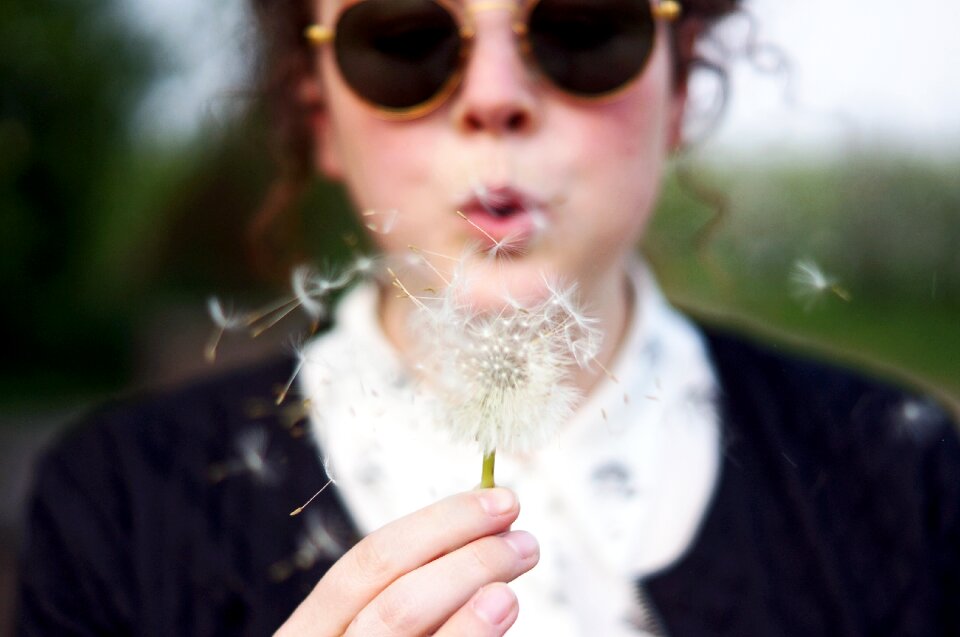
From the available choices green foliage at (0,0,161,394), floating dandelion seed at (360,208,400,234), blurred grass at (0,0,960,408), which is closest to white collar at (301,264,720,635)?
floating dandelion seed at (360,208,400,234)

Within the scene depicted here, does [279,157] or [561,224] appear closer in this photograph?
[561,224]

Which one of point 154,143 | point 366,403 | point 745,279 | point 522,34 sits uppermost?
point 522,34

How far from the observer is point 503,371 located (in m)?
0.82

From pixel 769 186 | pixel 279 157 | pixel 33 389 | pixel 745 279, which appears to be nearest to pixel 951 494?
pixel 279 157

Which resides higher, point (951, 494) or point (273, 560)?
point (273, 560)

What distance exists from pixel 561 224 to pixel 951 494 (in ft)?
2.94

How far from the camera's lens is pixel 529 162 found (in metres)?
1.12

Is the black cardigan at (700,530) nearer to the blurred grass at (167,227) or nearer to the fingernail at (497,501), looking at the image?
the fingernail at (497,501)

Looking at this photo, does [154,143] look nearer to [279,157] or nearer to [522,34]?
[279,157]

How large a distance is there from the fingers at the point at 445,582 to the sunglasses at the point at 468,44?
1.98 ft

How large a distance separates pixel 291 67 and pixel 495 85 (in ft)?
1.76

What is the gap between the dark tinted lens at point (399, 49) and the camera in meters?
1.12

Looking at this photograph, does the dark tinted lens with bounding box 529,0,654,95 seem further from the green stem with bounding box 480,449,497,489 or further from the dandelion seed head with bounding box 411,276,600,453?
the green stem with bounding box 480,449,497,489

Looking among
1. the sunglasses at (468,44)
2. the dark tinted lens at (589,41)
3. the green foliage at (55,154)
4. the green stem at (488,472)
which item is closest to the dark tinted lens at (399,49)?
the sunglasses at (468,44)
